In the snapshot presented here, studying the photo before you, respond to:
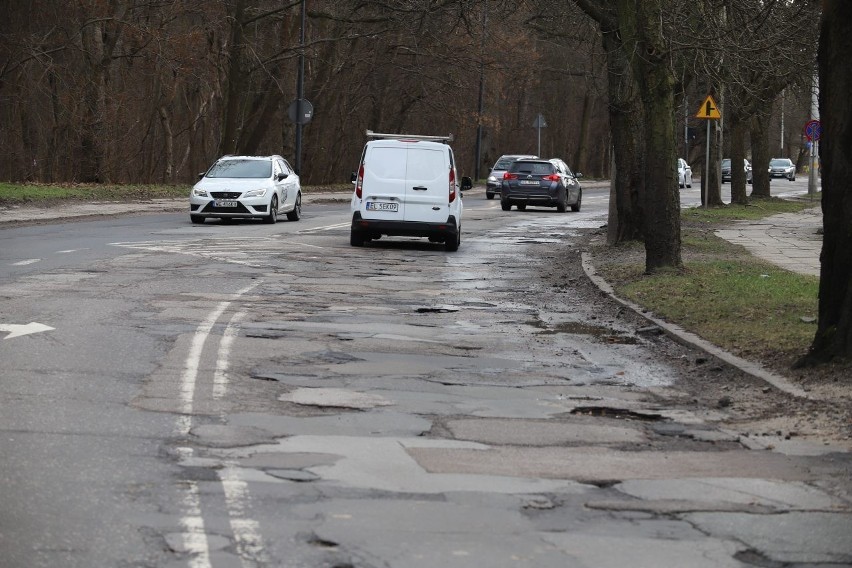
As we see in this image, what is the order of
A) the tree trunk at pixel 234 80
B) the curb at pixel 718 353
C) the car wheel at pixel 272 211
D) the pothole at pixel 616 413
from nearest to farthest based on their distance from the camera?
the pothole at pixel 616 413
the curb at pixel 718 353
the car wheel at pixel 272 211
the tree trunk at pixel 234 80

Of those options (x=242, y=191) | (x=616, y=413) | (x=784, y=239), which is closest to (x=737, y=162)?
(x=784, y=239)

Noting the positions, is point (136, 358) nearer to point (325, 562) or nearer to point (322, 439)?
point (322, 439)

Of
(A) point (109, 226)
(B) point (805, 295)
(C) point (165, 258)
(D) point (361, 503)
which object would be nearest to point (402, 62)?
(A) point (109, 226)

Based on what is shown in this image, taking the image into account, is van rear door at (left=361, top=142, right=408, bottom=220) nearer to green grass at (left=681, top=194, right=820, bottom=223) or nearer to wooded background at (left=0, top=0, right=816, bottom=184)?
wooded background at (left=0, top=0, right=816, bottom=184)

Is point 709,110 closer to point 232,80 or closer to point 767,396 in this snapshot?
point 232,80

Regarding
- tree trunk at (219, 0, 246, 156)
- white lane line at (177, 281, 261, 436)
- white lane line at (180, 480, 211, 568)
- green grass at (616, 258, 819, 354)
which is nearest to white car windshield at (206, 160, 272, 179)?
green grass at (616, 258, 819, 354)

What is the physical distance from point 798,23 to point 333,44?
118 ft

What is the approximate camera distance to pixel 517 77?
5862 cm

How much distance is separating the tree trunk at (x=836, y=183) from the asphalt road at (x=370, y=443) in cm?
83

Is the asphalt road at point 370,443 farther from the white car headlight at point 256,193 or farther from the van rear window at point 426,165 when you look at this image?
the white car headlight at point 256,193

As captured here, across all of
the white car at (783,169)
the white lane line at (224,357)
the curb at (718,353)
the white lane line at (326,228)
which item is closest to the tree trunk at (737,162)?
the white lane line at (326,228)

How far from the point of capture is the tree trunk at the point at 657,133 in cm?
1767

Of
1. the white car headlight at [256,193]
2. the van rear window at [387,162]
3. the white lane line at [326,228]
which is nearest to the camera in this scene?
the van rear window at [387,162]

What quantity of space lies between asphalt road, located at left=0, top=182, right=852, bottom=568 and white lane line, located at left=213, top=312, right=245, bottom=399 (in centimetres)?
4
